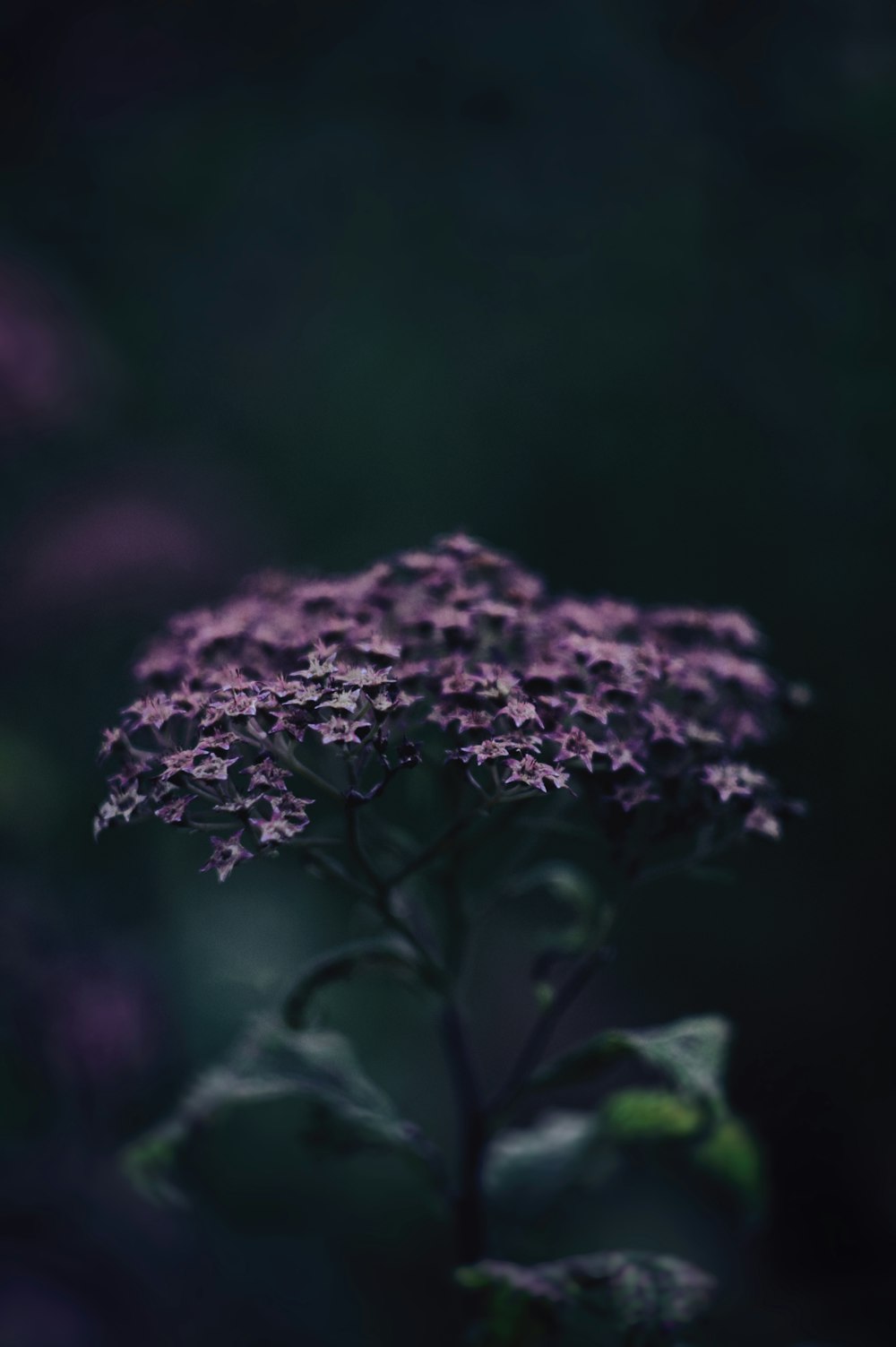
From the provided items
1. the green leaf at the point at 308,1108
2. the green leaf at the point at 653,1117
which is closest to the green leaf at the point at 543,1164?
the green leaf at the point at 653,1117

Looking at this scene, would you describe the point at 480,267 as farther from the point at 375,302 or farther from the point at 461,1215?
the point at 461,1215

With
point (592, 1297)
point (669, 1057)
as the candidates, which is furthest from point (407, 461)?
point (592, 1297)

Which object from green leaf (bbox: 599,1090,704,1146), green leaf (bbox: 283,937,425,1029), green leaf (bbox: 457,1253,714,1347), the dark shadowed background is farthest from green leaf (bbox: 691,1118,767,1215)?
the dark shadowed background

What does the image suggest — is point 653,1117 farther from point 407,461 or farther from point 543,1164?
point 407,461

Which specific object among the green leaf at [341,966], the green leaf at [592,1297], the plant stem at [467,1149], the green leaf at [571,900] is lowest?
the green leaf at [592,1297]

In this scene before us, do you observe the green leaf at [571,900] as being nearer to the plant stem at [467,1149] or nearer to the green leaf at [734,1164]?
the plant stem at [467,1149]

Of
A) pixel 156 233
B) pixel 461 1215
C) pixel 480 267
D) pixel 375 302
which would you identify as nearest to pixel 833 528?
pixel 480 267

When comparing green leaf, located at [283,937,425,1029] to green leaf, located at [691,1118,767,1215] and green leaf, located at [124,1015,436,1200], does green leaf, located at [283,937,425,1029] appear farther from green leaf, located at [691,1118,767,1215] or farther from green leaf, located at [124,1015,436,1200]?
green leaf, located at [691,1118,767,1215]
